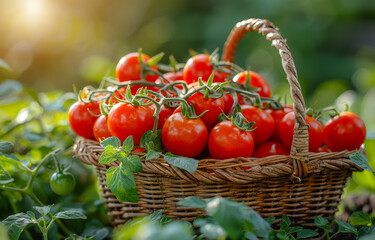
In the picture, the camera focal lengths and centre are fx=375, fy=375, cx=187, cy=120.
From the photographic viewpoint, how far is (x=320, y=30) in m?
4.04

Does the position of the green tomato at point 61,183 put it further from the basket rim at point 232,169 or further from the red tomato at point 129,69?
the red tomato at point 129,69

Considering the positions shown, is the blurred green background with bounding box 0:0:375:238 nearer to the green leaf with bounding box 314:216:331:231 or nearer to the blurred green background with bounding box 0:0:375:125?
the blurred green background with bounding box 0:0:375:125

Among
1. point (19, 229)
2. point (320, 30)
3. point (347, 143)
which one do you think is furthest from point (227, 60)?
point (320, 30)

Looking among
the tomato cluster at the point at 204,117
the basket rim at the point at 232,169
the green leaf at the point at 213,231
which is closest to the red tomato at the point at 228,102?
the tomato cluster at the point at 204,117

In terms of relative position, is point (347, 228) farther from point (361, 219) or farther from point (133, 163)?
point (133, 163)

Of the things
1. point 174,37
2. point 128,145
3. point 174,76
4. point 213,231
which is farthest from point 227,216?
point 174,37

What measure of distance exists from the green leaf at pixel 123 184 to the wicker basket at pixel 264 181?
0.05 metres

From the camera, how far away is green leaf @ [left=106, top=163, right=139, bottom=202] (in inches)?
34.4

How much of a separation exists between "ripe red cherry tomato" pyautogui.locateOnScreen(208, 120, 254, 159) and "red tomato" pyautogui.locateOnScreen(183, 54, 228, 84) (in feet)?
0.93

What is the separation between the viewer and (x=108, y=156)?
902 mm

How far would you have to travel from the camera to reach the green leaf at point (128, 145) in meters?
0.89

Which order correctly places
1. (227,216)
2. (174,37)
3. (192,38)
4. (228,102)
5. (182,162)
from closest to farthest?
1. (227,216)
2. (182,162)
3. (228,102)
4. (192,38)
5. (174,37)

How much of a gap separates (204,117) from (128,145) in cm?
23

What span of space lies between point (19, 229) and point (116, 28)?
13.9ft
